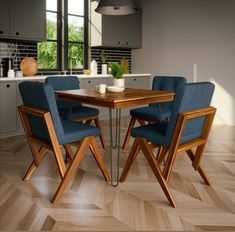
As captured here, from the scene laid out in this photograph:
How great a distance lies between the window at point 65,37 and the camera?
5617 mm

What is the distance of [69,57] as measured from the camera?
5941mm

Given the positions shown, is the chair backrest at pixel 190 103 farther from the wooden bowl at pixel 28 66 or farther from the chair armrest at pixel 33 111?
the wooden bowl at pixel 28 66

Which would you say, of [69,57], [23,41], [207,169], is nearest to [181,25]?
[69,57]

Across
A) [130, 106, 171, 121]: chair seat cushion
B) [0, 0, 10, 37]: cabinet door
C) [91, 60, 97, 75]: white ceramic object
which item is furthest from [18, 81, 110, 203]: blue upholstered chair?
[91, 60, 97, 75]: white ceramic object

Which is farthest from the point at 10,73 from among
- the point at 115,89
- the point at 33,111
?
the point at 33,111

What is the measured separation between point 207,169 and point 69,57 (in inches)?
140

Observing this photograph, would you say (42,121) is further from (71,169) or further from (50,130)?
(71,169)

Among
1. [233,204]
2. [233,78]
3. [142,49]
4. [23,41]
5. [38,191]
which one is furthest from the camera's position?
[142,49]

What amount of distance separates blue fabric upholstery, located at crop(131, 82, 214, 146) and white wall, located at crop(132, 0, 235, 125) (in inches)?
130

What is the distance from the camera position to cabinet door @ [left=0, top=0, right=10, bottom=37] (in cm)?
455

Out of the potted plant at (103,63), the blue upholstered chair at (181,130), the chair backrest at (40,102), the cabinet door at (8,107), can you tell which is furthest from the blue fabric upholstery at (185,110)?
the potted plant at (103,63)

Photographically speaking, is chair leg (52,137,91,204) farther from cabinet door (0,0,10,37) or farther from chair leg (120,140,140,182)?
cabinet door (0,0,10,37)

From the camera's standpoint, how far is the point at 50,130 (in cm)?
244

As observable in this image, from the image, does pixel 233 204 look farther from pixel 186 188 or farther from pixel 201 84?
pixel 201 84
